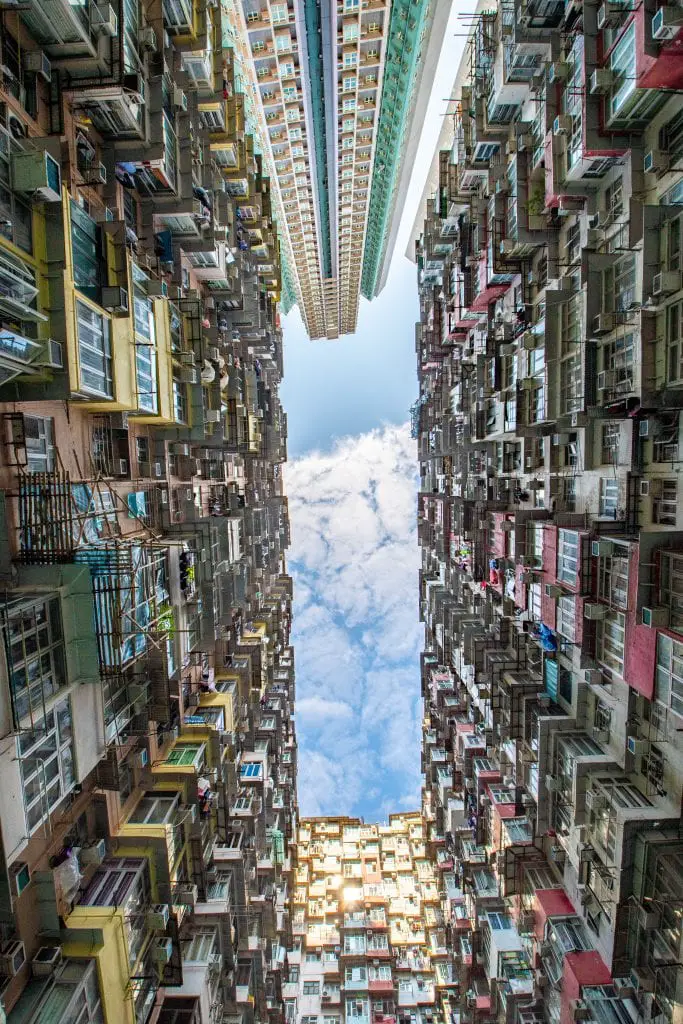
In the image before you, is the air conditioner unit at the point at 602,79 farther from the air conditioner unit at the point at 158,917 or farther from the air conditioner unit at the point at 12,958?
the air conditioner unit at the point at 158,917

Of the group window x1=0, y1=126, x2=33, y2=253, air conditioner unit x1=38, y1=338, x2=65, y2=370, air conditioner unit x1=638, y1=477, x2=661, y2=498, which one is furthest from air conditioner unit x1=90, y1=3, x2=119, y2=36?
air conditioner unit x1=638, y1=477, x2=661, y2=498

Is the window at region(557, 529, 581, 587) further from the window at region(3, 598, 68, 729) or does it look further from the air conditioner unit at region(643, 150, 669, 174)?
the window at region(3, 598, 68, 729)

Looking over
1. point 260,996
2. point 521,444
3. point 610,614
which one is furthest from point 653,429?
point 260,996

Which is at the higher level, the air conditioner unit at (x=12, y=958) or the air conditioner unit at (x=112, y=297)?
the air conditioner unit at (x=112, y=297)

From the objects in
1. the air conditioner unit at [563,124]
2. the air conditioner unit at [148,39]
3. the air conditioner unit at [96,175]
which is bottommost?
the air conditioner unit at [96,175]

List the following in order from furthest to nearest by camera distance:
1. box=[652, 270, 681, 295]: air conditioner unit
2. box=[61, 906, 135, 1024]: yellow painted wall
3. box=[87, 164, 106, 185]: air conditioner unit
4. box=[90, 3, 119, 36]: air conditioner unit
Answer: box=[87, 164, 106, 185]: air conditioner unit
box=[90, 3, 119, 36]: air conditioner unit
box=[652, 270, 681, 295]: air conditioner unit
box=[61, 906, 135, 1024]: yellow painted wall

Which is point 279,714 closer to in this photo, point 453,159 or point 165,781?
point 165,781

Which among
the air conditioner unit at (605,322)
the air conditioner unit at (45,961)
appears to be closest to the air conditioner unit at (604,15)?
the air conditioner unit at (605,322)
